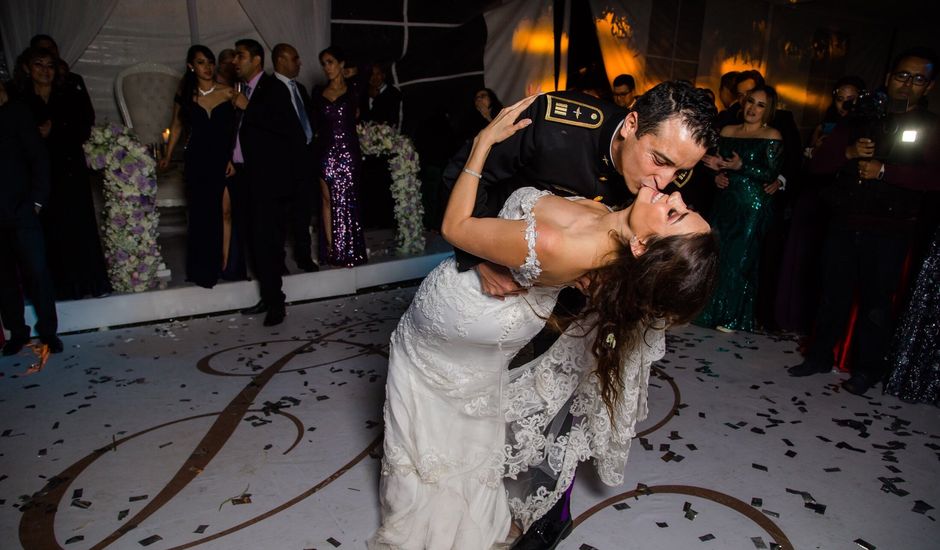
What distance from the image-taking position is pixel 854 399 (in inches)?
123

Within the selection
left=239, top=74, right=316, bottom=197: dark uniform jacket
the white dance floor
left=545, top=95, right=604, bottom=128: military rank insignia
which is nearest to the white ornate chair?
left=239, top=74, right=316, bottom=197: dark uniform jacket

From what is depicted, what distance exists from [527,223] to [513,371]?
0.58 meters

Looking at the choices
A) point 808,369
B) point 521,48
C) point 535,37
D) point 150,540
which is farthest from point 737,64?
point 150,540

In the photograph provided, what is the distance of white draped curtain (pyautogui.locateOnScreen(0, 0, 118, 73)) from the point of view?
4.68 m

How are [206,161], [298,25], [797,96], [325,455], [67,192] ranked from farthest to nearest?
[797,96]
[298,25]
[206,161]
[67,192]
[325,455]

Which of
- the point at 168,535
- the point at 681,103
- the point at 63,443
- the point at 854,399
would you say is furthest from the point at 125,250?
the point at 854,399

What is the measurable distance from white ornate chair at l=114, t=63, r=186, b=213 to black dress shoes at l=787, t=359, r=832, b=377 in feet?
17.3

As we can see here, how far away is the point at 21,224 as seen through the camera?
3.17 metres

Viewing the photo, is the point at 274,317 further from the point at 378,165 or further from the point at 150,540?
the point at 378,165

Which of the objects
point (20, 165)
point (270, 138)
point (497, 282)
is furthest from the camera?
point (270, 138)

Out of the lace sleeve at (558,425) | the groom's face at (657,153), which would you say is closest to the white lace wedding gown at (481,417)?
the lace sleeve at (558,425)

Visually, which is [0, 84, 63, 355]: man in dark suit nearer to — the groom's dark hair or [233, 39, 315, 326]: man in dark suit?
[233, 39, 315, 326]: man in dark suit

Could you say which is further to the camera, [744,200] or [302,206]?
[302,206]

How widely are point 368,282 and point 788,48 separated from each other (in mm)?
9038
